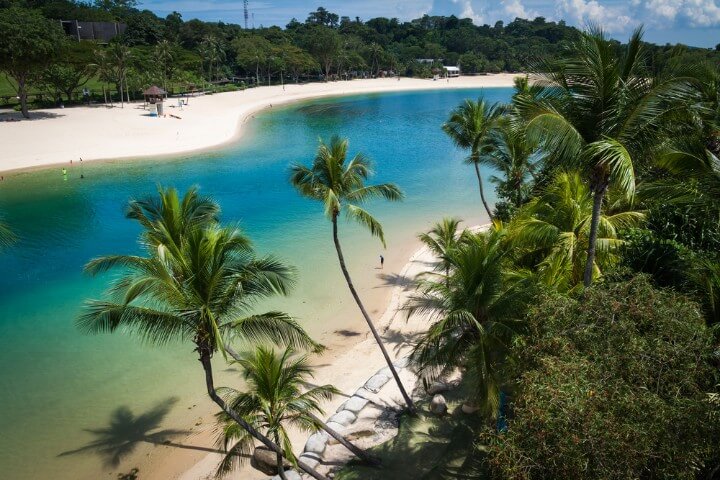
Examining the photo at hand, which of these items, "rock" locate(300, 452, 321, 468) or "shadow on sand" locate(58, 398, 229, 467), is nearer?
"rock" locate(300, 452, 321, 468)

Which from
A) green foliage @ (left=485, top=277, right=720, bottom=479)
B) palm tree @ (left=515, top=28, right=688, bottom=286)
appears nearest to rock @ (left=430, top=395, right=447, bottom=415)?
green foliage @ (left=485, top=277, right=720, bottom=479)

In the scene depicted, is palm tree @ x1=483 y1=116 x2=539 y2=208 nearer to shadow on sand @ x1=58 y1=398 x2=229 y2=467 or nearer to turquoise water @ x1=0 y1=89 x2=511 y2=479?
turquoise water @ x1=0 y1=89 x2=511 y2=479

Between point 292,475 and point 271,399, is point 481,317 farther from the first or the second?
point 292,475

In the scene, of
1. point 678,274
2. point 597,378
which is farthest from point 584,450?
point 678,274

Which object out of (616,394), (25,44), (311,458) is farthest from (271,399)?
(25,44)

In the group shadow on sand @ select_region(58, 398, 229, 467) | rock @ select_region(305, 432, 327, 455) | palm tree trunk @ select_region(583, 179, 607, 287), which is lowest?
shadow on sand @ select_region(58, 398, 229, 467)

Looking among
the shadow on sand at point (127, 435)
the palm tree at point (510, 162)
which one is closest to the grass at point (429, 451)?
the shadow on sand at point (127, 435)

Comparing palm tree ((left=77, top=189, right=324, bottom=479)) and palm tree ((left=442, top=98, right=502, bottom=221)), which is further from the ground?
palm tree ((left=442, top=98, right=502, bottom=221))
